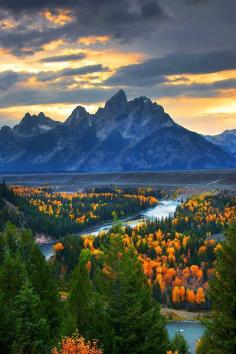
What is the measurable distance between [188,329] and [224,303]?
305 feet

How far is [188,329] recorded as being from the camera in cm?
12638

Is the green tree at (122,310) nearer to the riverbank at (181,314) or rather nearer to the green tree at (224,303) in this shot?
the green tree at (224,303)

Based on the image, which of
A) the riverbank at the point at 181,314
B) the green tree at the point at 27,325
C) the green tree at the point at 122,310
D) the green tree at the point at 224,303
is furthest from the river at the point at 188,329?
the green tree at the point at 224,303

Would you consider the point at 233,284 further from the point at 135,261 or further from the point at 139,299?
the point at 135,261

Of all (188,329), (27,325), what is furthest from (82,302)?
(188,329)

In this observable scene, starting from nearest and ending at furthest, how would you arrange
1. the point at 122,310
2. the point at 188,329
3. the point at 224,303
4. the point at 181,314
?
1. the point at 224,303
2. the point at 122,310
3. the point at 188,329
4. the point at 181,314

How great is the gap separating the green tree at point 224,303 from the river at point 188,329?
75.5 metres

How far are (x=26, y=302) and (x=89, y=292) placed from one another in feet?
52.9

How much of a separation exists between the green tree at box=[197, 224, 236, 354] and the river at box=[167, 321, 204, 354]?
248 feet

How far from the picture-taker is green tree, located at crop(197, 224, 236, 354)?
37.6m

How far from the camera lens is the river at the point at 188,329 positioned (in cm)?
11620

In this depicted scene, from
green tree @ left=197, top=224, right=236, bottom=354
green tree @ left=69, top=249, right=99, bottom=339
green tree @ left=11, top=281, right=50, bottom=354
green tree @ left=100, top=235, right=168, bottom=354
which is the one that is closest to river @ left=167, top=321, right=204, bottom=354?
green tree @ left=69, top=249, right=99, bottom=339

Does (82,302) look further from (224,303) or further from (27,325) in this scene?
(224,303)

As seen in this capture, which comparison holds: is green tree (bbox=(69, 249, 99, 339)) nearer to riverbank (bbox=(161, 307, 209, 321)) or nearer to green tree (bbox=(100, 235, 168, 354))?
green tree (bbox=(100, 235, 168, 354))
